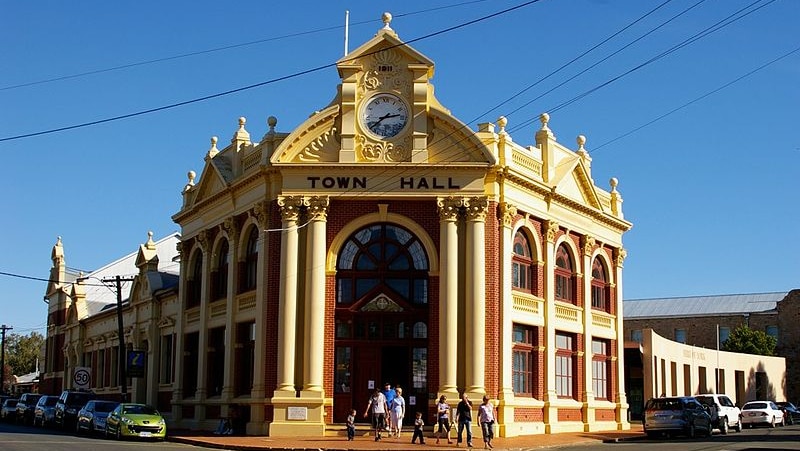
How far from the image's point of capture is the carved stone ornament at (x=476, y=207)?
113 feet

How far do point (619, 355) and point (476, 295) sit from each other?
1318 centimetres

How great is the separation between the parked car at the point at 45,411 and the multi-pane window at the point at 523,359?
72.9ft

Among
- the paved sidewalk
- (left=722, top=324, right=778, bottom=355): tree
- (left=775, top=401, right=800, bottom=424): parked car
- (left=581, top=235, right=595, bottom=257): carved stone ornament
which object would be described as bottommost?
(left=775, top=401, right=800, bottom=424): parked car

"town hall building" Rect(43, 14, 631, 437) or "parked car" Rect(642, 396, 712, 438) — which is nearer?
"town hall building" Rect(43, 14, 631, 437)

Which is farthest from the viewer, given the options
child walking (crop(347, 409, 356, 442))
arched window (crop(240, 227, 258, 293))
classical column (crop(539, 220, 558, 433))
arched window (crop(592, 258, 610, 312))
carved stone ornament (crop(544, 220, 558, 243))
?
arched window (crop(592, 258, 610, 312))

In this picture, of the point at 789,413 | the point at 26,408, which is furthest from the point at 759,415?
the point at 26,408

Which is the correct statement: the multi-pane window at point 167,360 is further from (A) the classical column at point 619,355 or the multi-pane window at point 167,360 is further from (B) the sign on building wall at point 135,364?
(A) the classical column at point 619,355

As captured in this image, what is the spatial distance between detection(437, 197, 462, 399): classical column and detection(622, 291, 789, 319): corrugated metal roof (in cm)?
6344

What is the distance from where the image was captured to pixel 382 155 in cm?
3534

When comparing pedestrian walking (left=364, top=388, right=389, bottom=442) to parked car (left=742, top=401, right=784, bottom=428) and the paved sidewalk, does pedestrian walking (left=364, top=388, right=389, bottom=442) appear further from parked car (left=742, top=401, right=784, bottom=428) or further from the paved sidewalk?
parked car (left=742, top=401, right=784, bottom=428)

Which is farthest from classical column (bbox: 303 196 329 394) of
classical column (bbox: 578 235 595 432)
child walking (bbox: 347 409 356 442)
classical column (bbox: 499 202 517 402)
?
classical column (bbox: 578 235 595 432)

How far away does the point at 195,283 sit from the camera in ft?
145

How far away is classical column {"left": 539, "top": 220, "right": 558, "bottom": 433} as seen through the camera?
37.5 m

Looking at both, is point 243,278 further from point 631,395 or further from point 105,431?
point 631,395
